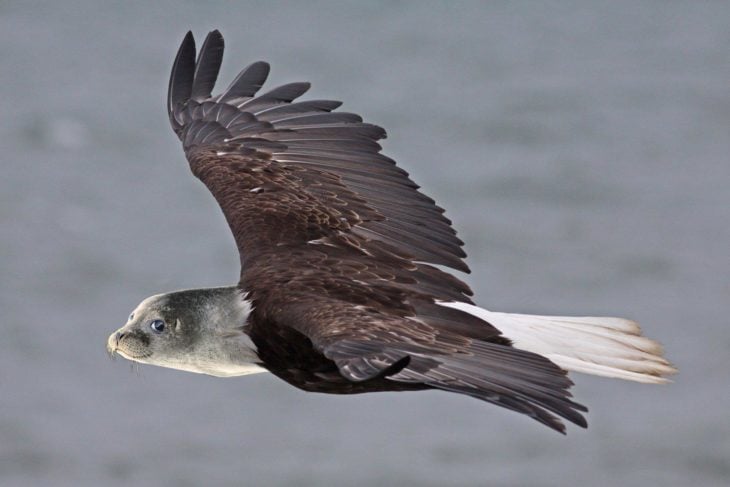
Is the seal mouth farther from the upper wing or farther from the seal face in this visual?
the upper wing

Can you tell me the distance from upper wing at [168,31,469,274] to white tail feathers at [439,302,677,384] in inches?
23.5

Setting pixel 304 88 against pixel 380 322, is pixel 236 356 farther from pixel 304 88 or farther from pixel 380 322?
pixel 304 88

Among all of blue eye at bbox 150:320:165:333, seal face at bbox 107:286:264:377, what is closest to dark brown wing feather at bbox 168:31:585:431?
seal face at bbox 107:286:264:377

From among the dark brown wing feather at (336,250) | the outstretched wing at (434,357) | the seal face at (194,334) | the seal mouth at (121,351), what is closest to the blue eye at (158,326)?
the seal face at (194,334)

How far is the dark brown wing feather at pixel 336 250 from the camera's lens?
6297 mm

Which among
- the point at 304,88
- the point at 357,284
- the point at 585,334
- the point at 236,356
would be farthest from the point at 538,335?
the point at 304,88

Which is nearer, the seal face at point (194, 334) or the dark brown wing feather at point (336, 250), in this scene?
the dark brown wing feather at point (336, 250)

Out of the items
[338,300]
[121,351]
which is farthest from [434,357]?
[121,351]

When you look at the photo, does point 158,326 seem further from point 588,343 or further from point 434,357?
point 588,343

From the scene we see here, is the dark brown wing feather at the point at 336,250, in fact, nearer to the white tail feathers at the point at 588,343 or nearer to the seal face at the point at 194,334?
the seal face at the point at 194,334

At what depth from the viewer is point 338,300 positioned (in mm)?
7098

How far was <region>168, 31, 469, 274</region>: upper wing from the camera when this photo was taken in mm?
7930

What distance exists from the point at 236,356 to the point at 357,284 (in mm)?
618

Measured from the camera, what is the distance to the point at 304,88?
8961mm
